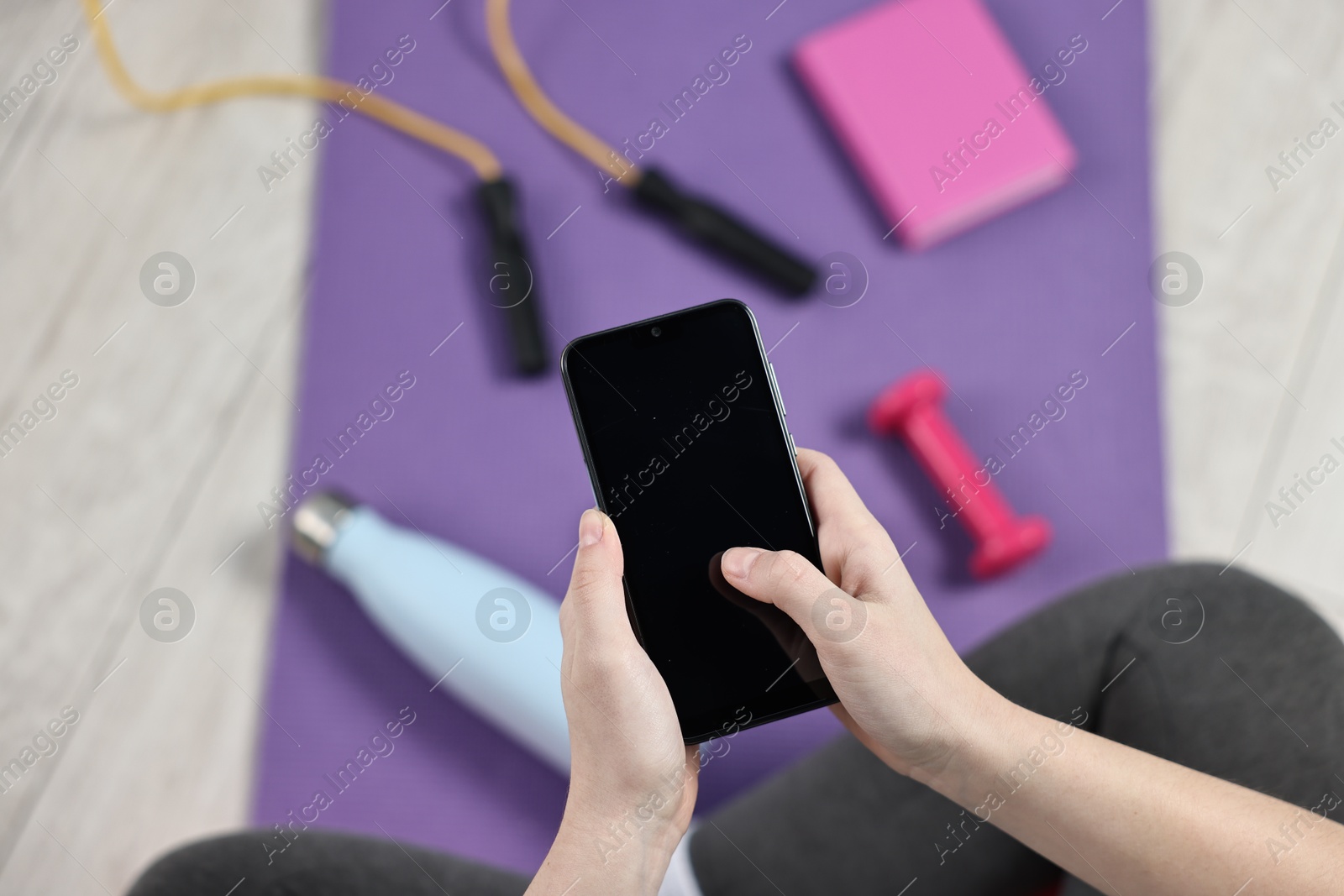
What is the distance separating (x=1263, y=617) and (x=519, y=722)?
0.41m

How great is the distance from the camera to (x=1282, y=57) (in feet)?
2.22

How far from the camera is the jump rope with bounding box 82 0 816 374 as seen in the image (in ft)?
2.00

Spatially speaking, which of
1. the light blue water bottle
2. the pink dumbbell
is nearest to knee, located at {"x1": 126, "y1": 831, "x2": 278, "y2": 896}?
the light blue water bottle

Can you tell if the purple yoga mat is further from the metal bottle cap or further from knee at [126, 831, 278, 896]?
knee at [126, 831, 278, 896]

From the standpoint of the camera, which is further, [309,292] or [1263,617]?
[309,292]

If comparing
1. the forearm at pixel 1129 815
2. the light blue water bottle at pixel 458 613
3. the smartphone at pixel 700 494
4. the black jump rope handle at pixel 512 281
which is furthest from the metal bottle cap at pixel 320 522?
the forearm at pixel 1129 815

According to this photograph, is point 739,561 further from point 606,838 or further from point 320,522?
point 320,522

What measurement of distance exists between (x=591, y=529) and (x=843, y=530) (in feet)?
0.36

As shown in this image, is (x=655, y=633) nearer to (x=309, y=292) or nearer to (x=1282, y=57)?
(x=309, y=292)

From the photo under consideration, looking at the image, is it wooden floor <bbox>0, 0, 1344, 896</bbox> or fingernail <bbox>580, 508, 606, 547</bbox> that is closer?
fingernail <bbox>580, 508, 606, 547</bbox>

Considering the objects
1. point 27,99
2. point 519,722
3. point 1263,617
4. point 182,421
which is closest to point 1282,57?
point 1263,617

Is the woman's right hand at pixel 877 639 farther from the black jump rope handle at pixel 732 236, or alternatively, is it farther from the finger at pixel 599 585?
the black jump rope handle at pixel 732 236

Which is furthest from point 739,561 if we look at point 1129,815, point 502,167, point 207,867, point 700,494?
point 502,167

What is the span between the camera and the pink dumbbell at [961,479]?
22.1 inches
